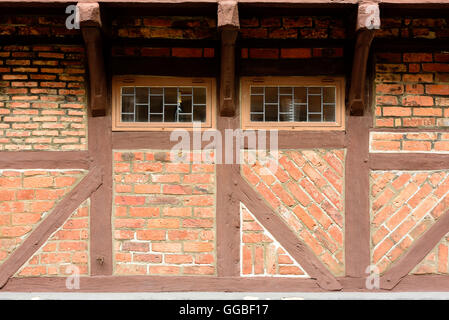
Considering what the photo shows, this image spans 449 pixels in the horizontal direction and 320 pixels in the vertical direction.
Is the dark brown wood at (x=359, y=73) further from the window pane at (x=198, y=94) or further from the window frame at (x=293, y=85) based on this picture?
the window pane at (x=198, y=94)

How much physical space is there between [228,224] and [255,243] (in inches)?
10.6

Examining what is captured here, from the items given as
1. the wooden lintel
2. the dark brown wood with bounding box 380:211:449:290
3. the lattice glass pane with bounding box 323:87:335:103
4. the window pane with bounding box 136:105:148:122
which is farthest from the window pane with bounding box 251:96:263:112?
the dark brown wood with bounding box 380:211:449:290

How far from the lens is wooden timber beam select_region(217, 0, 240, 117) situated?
2742mm

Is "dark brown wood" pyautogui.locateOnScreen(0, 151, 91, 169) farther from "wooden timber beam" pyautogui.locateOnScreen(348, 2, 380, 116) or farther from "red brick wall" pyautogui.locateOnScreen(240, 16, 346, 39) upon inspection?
"wooden timber beam" pyautogui.locateOnScreen(348, 2, 380, 116)

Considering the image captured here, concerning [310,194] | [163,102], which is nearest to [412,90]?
[310,194]

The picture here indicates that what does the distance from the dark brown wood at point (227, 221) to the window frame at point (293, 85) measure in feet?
1.43

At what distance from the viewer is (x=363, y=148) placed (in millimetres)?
3096

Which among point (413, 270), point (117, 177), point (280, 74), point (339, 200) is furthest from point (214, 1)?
point (413, 270)

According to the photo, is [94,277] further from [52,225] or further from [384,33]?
[384,33]

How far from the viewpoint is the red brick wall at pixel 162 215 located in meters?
3.06

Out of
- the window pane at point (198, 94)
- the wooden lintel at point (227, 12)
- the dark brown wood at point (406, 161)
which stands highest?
the wooden lintel at point (227, 12)

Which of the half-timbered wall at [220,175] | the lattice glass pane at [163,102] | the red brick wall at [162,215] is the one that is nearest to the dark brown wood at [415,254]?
the half-timbered wall at [220,175]

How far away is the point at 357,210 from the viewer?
3.07m

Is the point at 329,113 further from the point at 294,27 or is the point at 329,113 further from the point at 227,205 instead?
the point at 227,205
